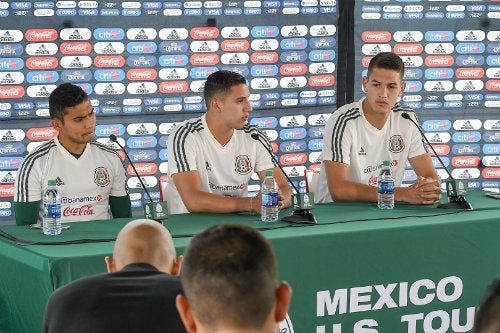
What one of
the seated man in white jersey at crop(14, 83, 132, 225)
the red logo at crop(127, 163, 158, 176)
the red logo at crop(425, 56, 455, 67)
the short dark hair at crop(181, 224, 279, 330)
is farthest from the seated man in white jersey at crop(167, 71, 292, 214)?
the short dark hair at crop(181, 224, 279, 330)

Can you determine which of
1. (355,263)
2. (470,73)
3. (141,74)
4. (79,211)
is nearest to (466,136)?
(470,73)

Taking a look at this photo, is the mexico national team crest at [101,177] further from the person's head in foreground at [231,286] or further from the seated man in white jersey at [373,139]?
the person's head in foreground at [231,286]

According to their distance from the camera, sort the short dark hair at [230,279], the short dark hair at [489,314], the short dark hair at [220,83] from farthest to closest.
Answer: the short dark hair at [220,83], the short dark hair at [230,279], the short dark hair at [489,314]

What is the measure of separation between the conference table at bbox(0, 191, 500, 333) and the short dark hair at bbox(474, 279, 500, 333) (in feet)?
7.00

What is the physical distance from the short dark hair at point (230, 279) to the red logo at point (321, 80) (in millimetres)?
4513

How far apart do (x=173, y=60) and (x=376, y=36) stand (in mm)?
1464

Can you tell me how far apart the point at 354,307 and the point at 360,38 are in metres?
2.84

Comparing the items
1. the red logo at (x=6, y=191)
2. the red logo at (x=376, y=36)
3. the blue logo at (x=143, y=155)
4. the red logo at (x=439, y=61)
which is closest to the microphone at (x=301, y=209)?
the blue logo at (x=143, y=155)

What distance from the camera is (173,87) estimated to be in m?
6.02

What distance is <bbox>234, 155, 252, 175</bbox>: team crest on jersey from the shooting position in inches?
189

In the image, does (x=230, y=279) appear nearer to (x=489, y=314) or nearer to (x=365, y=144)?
(x=489, y=314)

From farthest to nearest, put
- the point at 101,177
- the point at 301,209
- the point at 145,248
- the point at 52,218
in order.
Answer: the point at 101,177 → the point at 301,209 → the point at 52,218 → the point at 145,248

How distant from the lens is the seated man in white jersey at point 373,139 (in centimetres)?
492

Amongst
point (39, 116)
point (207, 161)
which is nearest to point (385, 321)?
point (207, 161)
